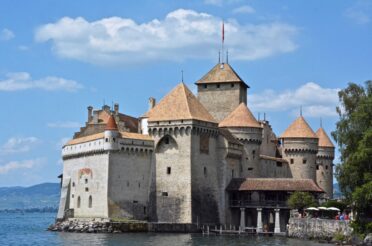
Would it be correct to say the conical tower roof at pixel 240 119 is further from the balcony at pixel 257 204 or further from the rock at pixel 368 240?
the rock at pixel 368 240

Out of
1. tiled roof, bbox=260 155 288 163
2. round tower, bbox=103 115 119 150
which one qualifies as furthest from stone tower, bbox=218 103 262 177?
round tower, bbox=103 115 119 150

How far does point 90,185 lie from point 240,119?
63.7ft

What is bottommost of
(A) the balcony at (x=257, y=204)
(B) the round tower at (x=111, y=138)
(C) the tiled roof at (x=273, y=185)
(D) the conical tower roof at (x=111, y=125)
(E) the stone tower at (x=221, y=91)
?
(A) the balcony at (x=257, y=204)

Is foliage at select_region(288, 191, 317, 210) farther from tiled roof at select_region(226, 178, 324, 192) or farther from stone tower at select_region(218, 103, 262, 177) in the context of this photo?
stone tower at select_region(218, 103, 262, 177)

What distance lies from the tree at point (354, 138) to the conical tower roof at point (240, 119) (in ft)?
67.8

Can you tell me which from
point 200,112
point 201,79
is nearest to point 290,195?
point 200,112

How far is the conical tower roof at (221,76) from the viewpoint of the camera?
91.5 meters

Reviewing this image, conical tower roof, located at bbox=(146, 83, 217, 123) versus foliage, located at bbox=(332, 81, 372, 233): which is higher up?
conical tower roof, located at bbox=(146, 83, 217, 123)

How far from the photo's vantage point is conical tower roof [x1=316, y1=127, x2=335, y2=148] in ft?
332

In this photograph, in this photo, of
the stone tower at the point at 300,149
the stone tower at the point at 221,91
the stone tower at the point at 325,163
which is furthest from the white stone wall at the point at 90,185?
the stone tower at the point at 325,163

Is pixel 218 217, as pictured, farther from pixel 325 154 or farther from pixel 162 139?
pixel 325 154

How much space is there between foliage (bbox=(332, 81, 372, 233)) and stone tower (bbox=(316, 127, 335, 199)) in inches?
1466

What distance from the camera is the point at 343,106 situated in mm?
64000

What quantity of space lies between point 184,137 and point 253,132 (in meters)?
12.8
